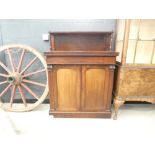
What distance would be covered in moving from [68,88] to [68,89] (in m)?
0.01

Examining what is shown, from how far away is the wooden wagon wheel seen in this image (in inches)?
82.7

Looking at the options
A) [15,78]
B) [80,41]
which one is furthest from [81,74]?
[15,78]

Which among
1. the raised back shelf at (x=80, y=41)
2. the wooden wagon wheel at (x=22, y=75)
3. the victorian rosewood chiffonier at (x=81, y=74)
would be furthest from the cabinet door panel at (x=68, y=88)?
the raised back shelf at (x=80, y=41)

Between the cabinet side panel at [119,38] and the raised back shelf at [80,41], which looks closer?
the cabinet side panel at [119,38]

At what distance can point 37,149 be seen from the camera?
4.81ft

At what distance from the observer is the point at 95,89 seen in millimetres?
1897

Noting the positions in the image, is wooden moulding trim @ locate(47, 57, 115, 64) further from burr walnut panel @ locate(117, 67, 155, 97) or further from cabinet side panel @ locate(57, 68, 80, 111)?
burr walnut panel @ locate(117, 67, 155, 97)

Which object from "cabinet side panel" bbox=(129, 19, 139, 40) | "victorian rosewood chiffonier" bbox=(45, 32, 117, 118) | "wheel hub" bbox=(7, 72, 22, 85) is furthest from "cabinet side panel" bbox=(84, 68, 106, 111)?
"wheel hub" bbox=(7, 72, 22, 85)

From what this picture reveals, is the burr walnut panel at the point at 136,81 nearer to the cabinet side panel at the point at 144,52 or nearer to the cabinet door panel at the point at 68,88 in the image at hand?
the cabinet side panel at the point at 144,52

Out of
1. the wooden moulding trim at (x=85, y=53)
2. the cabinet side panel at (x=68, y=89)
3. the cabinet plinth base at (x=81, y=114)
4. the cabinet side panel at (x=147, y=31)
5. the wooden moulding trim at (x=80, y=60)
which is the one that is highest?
the cabinet side panel at (x=147, y=31)

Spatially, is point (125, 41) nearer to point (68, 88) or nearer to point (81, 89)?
point (81, 89)

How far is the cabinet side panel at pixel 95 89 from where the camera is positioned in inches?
72.4

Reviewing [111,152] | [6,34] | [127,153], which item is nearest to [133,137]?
[127,153]
